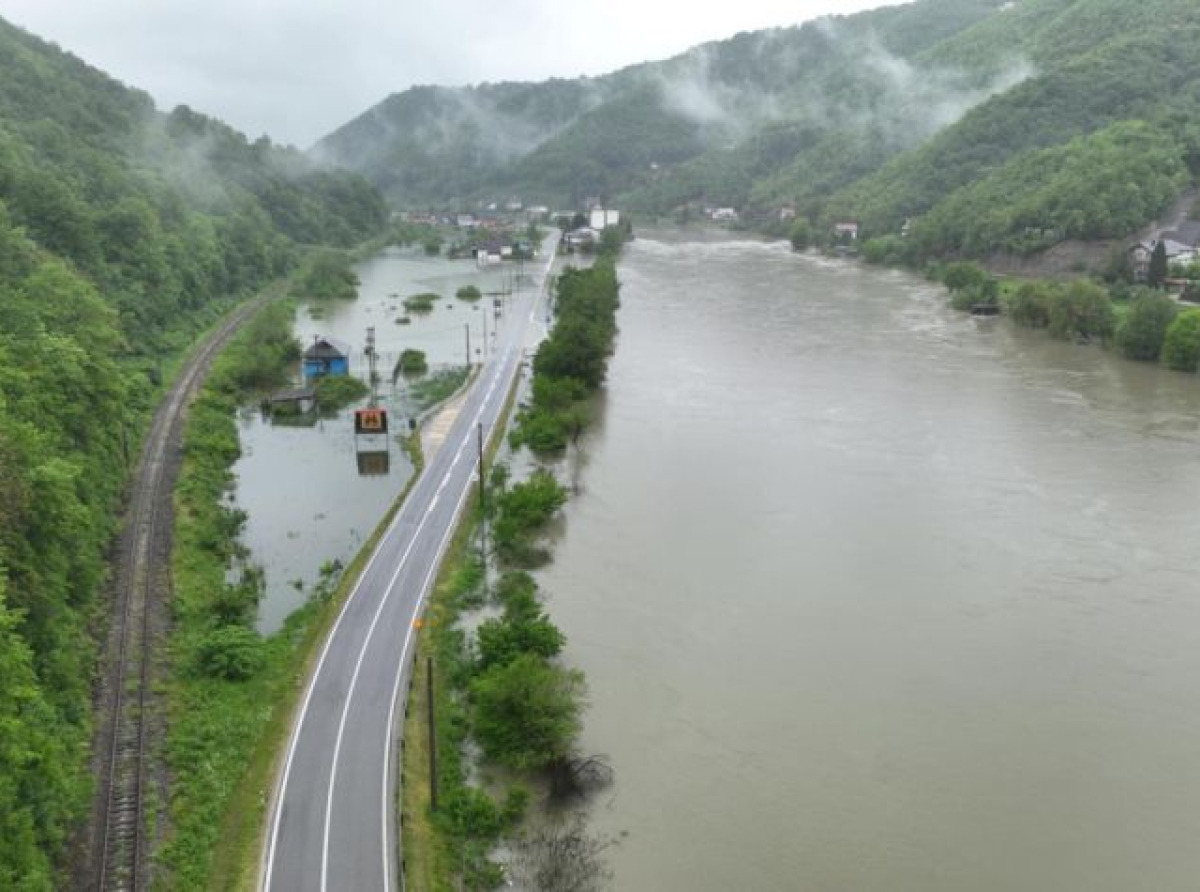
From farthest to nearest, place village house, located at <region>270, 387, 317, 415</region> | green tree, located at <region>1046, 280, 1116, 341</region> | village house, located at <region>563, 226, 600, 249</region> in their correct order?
village house, located at <region>563, 226, 600, 249</region>
green tree, located at <region>1046, 280, 1116, 341</region>
village house, located at <region>270, 387, 317, 415</region>

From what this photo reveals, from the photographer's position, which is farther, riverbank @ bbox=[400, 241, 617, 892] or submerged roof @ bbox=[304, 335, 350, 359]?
submerged roof @ bbox=[304, 335, 350, 359]

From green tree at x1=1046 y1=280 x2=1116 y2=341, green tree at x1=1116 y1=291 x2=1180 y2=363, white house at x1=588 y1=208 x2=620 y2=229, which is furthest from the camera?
white house at x1=588 y1=208 x2=620 y2=229

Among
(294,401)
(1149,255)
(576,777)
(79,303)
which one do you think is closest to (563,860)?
(576,777)

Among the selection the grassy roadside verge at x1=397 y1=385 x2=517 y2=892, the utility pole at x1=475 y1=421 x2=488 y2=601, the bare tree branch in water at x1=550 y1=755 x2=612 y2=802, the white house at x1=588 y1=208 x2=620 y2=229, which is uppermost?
the white house at x1=588 y1=208 x2=620 y2=229

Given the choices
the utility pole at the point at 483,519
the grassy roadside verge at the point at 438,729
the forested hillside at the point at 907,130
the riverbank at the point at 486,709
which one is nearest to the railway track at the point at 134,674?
the grassy roadside verge at the point at 438,729

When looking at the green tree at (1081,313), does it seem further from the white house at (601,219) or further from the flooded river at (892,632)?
the white house at (601,219)

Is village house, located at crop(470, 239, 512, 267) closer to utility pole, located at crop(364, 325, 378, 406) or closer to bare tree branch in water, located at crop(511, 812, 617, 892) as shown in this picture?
utility pole, located at crop(364, 325, 378, 406)

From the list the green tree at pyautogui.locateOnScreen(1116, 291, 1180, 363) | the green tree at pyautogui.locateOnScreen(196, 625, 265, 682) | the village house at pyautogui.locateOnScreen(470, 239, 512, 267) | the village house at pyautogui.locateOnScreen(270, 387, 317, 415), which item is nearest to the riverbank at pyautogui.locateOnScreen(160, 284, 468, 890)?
the green tree at pyautogui.locateOnScreen(196, 625, 265, 682)
